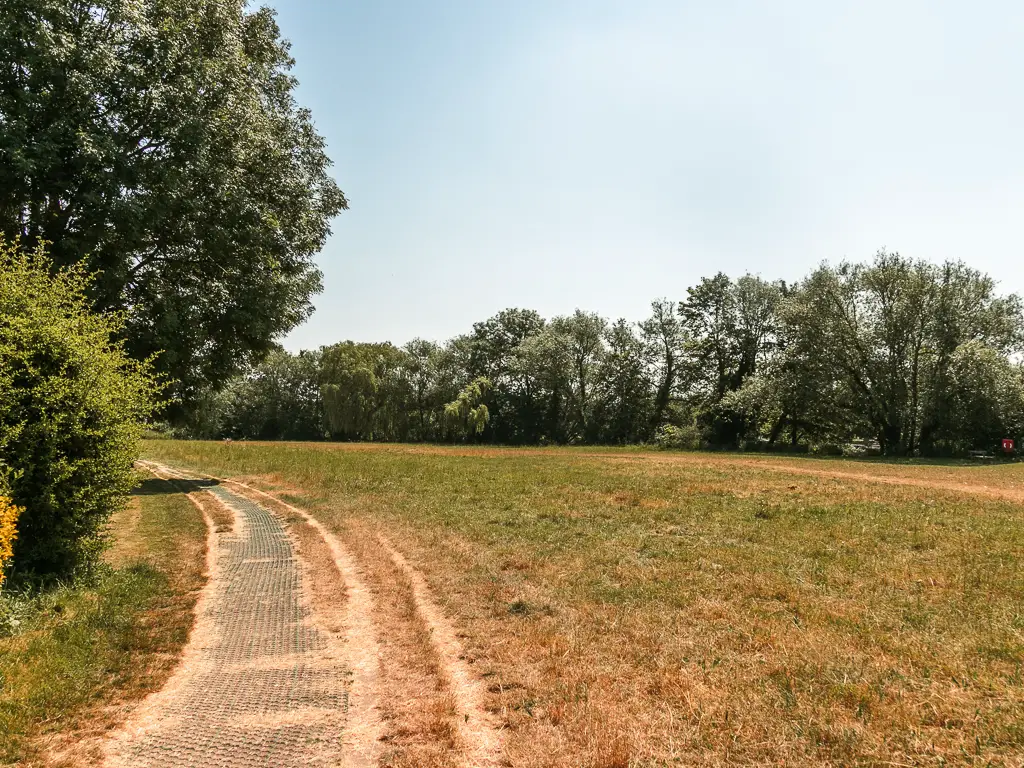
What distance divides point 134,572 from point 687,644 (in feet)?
25.5

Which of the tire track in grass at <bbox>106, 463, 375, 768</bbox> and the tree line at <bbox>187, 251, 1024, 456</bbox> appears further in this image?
the tree line at <bbox>187, 251, 1024, 456</bbox>

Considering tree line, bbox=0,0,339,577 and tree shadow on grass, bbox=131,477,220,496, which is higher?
tree line, bbox=0,0,339,577

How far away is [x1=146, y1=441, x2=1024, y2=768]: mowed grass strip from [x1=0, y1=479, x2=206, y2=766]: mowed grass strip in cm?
306

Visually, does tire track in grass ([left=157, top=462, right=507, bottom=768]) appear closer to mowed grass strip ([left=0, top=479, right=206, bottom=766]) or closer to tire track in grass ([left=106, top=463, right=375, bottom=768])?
tire track in grass ([left=106, top=463, right=375, bottom=768])

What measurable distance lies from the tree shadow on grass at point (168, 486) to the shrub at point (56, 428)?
1046 centimetres

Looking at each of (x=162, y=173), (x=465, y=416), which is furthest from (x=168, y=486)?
(x=465, y=416)

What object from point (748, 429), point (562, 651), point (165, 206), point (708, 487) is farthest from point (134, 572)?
point (748, 429)

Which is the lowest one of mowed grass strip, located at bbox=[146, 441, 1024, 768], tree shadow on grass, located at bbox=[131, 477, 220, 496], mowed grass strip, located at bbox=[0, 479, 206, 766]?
tree shadow on grass, located at bbox=[131, 477, 220, 496]

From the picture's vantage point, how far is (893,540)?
1066 centimetres

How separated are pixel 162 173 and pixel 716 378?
59.0 m

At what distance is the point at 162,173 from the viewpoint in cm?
1627

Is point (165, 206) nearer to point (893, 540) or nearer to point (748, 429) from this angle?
point (893, 540)

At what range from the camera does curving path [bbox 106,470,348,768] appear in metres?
4.17

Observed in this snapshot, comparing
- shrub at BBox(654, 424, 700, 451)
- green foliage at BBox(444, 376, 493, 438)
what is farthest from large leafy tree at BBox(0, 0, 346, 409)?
green foliage at BBox(444, 376, 493, 438)
